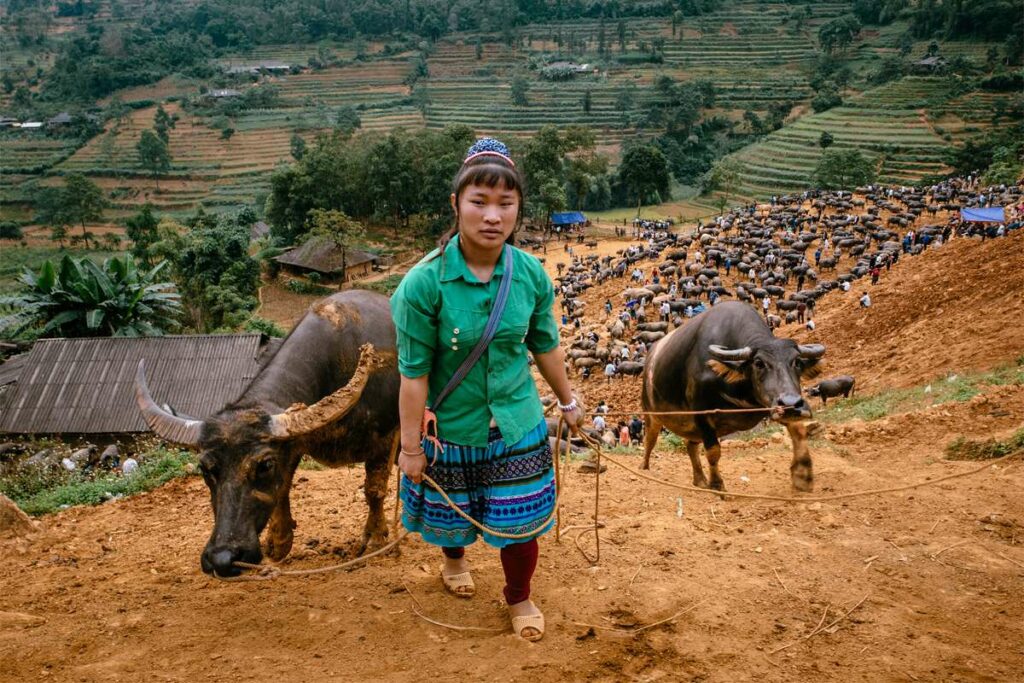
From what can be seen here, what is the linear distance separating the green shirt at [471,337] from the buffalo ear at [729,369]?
104 inches

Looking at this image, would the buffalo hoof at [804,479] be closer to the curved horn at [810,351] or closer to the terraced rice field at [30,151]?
the curved horn at [810,351]

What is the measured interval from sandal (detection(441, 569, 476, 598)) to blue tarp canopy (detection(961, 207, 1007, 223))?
28975mm

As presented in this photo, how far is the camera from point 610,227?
1972 inches

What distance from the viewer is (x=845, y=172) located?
48.7m

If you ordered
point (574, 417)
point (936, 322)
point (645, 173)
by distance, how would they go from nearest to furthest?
1. point (574, 417)
2. point (936, 322)
3. point (645, 173)

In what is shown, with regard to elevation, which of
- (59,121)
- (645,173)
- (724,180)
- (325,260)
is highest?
(59,121)

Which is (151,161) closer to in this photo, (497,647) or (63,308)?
(63,308)

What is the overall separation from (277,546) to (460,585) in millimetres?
1114

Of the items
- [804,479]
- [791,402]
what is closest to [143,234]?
[804,479]

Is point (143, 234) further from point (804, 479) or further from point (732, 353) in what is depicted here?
point (804, 479)

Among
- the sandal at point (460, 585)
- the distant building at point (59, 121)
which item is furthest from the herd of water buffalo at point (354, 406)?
the distant building at point (59, 121)

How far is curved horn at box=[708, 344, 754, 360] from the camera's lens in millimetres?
5199

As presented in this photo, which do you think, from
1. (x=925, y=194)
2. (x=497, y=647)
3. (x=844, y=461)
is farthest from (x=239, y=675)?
(x=925, y=194)

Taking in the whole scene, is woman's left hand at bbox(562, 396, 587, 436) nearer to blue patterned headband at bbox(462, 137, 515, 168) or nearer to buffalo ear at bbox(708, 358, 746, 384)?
blue patterned headband at bbox(462, 137, 515, 168)
